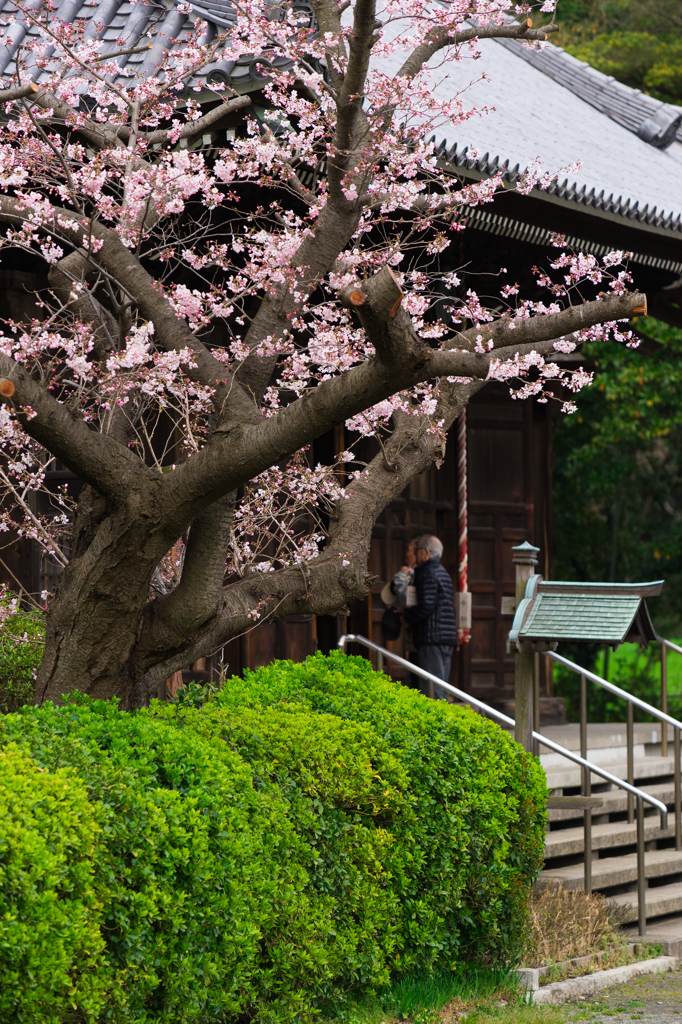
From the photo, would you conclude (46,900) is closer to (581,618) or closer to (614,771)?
(581,618)

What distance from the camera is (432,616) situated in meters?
9.84

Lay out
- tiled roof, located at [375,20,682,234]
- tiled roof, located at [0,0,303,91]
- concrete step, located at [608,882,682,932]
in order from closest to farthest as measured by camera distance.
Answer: tiled roof, located at [0,0,303,91] < concrete step, located at [608,882,682,932] < tiled roof, located at [375,20,682,234]

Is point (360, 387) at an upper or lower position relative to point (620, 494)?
lower

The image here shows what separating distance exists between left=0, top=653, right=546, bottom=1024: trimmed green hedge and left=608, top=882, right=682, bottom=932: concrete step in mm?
1461

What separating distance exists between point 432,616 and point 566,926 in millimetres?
3421

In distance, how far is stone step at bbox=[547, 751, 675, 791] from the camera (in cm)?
927

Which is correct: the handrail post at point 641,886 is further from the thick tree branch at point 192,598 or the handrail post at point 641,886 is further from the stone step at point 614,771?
the thick tree branch at point 192,598

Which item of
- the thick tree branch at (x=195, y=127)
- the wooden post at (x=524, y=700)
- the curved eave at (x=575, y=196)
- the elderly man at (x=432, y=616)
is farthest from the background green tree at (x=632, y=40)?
the thick tree branch at (x=195, y=127)

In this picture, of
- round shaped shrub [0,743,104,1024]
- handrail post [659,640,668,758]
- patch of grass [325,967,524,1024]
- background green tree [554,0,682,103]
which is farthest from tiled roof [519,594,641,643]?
background green tree [554,0,682,103]

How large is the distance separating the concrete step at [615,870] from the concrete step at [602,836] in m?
0.11

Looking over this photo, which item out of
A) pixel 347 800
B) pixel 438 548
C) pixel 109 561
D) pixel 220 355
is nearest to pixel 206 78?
pixel 220 355

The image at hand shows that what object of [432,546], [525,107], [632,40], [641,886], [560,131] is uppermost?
[632,40]

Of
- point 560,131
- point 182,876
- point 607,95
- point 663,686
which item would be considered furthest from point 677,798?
point 607,95

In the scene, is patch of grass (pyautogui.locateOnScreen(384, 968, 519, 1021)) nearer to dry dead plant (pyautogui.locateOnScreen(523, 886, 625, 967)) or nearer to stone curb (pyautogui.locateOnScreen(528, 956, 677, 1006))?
stone curb (pyautogui.locateOnScreen(528, 956, 677, 1006))
